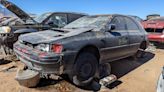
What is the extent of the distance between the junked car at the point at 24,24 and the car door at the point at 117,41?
9.94 ft

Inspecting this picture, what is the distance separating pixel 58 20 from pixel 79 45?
15.6 ft

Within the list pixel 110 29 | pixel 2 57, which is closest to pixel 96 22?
pixel 110 29

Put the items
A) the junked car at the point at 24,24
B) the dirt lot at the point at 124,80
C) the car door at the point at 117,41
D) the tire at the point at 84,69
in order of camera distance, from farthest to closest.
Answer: the junked car at the point at 24,24 → the car door at the point at 117,41 → the dirt lot at the point at 124,80 → the tire at the point at 84,69

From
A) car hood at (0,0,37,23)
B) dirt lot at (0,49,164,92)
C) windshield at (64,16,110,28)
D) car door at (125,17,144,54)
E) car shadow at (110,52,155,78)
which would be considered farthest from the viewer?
car hood at (0,0,37,23)

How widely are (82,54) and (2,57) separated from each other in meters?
3.72

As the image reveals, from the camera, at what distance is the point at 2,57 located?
7.51 meters

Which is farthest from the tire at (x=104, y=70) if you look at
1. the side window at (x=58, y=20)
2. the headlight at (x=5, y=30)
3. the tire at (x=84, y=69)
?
the side window at (x=58, y=20)

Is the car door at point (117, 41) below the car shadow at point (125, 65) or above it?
above

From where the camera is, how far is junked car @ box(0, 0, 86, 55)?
7.01 metres

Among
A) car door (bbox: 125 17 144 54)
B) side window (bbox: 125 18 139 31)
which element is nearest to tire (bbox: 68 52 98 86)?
car door (bbox: 125 17 144 54)

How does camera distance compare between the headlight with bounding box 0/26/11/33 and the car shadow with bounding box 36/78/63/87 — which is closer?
the car shadow with bounding box 36/78/63/87

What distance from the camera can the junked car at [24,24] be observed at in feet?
23.0

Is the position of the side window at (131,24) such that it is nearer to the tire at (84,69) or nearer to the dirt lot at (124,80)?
the dirt lot at (124,80)

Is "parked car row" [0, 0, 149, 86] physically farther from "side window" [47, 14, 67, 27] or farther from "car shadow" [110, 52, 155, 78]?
"side window" [47, 14, 67, 27]
